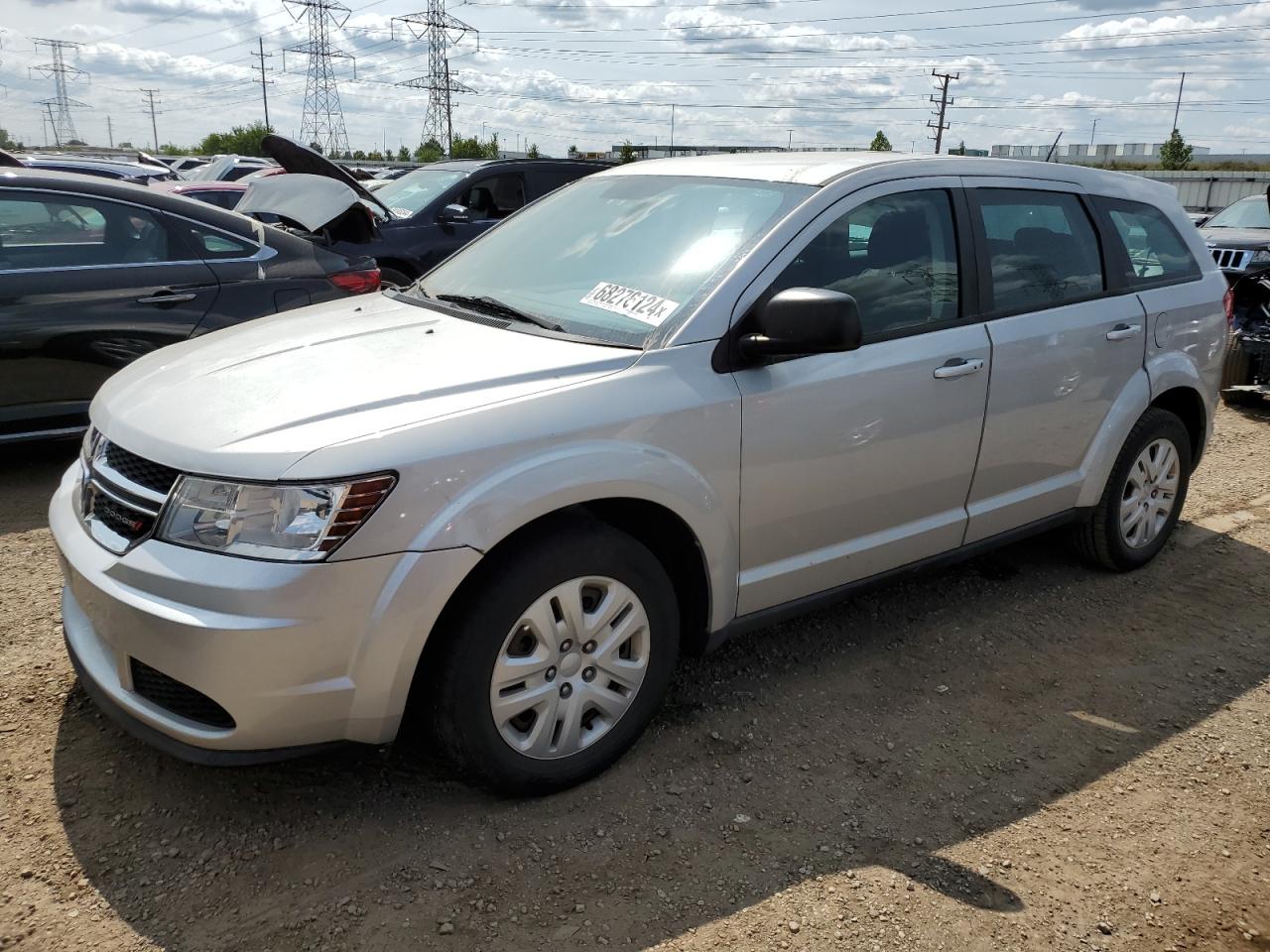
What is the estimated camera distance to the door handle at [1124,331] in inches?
161

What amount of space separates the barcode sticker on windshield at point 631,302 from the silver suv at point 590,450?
12mm

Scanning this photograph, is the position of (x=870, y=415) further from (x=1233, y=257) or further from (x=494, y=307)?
(x=1233, y=257)

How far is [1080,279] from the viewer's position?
13.4ft

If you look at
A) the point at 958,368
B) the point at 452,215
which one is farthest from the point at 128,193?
the point at 958,368

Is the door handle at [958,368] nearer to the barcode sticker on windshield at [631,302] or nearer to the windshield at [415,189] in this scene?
the barcode sticker on windshield at [631,302]

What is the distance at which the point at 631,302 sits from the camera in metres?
3.11

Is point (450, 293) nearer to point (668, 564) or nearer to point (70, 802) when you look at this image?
point (668, 564)

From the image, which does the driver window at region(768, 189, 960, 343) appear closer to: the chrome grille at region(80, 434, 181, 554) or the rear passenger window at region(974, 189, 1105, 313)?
the rear passenger window at region(974, 189, 1105, 313)

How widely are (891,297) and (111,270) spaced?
3.95 meters

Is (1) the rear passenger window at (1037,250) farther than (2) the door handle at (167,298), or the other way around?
(2) the door handle at (167,298)

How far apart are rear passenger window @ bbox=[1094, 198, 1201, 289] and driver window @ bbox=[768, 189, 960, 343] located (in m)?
1.13

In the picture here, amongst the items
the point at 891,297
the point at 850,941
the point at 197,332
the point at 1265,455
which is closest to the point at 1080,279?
the point at 891,297

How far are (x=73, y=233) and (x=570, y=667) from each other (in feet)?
13.2

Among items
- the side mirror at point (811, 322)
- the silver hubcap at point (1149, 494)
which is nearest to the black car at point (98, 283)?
the side mirror at point (811, 322)
